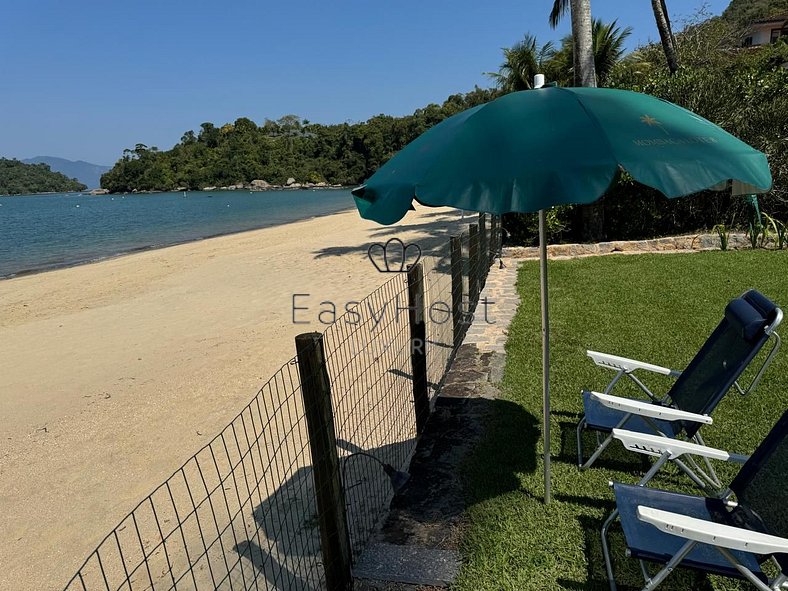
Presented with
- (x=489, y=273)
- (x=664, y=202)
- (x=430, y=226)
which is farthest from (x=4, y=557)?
(x=430, y=226)

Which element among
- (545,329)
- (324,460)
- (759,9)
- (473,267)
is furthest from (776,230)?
(759,9)

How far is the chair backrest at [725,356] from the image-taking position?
2770 millimetres

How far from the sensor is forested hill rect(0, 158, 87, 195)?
467 ft

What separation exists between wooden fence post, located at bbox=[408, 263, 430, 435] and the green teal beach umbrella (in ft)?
5.86

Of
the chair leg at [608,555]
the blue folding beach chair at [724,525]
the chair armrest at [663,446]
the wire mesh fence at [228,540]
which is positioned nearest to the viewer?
the blue folding beach chair at [724,525]

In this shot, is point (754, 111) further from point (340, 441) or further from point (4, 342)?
point (4, 342)

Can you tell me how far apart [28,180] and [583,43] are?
177 m

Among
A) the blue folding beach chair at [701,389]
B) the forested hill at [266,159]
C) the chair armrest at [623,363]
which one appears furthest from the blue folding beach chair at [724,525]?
the forested hill at [266,159]

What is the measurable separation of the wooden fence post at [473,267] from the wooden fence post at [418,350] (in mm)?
3145

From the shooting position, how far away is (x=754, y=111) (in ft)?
34.7

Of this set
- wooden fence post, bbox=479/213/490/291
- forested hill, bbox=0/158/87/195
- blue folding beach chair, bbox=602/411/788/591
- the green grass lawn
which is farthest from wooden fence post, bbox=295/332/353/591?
forested hill, bbox=0/158/87/195

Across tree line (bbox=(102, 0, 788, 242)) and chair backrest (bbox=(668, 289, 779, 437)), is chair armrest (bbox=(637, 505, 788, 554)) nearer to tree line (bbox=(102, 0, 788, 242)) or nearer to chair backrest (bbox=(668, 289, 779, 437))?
chair backrest (bbox=(668, 289, 779, 437))

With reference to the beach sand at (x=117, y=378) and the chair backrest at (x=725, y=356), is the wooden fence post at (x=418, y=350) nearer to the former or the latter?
the chair backrest at (x=725, y=356)

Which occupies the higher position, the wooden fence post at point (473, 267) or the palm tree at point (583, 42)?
the palm tree at point (583, 42)
